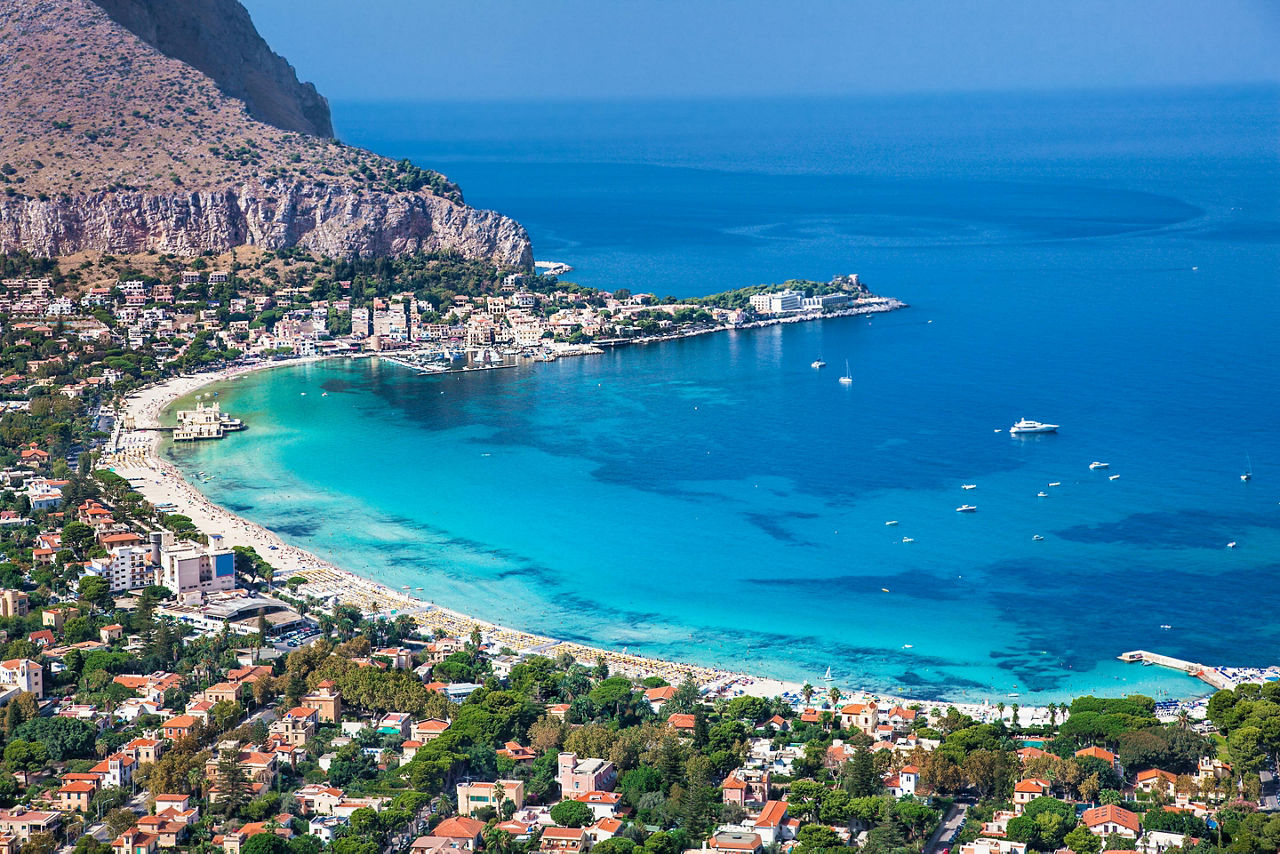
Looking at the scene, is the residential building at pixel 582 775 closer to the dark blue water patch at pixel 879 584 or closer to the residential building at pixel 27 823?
the residential building at pixel 27 823

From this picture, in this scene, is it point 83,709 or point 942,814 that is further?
point 83,709

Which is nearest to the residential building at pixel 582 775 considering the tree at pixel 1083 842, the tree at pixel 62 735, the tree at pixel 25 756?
the tree at pixel 1083 842

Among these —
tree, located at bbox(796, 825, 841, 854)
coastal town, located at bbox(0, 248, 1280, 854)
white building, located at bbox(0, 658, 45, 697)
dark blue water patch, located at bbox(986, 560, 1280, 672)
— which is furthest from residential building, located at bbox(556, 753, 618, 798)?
dark blue water patch, located at bbox(986, 560, 1280, 672)

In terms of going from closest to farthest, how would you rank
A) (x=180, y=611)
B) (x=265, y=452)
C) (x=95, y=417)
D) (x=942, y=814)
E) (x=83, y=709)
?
(x=942, y=814) → (x=83, y=709) → (x=180, y=611) → (x=265, y=452) → (x=95, y=417)

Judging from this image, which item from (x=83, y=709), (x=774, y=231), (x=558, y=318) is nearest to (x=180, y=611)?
(x=83, y=709)

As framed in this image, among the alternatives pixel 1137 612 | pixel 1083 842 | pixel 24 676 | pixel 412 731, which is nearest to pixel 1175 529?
pixel 1137 612

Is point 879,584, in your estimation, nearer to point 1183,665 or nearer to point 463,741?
point 1183,665

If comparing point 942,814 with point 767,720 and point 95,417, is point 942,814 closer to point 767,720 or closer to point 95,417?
point 767,720
